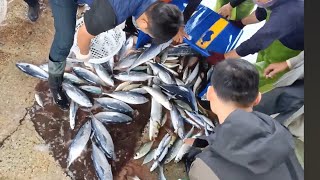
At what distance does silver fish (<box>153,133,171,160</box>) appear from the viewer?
1917mm

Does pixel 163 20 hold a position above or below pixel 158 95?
above

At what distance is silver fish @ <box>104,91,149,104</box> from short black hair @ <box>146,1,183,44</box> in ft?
0.77

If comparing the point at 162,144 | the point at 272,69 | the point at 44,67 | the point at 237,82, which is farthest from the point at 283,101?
the point at 44,67

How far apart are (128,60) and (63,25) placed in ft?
0.78

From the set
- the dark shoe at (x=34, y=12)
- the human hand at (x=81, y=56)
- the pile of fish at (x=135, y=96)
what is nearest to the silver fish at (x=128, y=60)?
the pile of fish at (x=135, y=96)

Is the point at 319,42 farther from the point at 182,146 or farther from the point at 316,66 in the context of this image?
the point at 182,146

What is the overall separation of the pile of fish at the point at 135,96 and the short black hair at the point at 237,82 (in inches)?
7.8

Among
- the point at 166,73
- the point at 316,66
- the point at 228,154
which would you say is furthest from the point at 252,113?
the point at 166,73

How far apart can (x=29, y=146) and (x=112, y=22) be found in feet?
1.77

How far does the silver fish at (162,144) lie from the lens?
192cm

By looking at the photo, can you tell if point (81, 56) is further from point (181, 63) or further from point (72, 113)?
point (181, 63)

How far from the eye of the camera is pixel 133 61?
1.87 m

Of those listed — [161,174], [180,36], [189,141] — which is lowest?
[161,174]

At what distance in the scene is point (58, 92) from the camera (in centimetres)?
192
